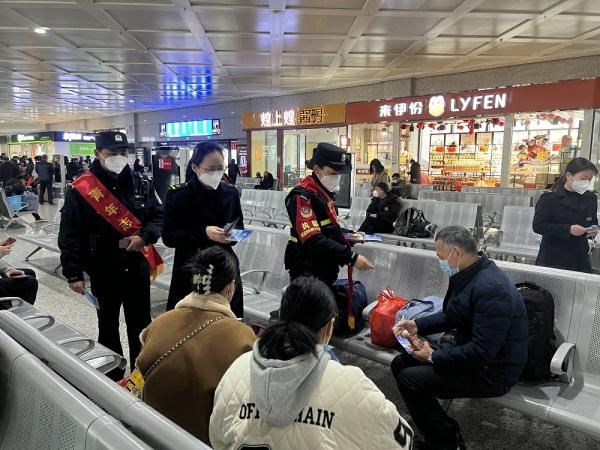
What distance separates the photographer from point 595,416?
7.57ft

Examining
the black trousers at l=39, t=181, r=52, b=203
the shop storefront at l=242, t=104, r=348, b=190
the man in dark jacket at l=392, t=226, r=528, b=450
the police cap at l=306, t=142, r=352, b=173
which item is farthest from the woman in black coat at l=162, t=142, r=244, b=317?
the black trousers at l=39, t=181, r=52, b=203

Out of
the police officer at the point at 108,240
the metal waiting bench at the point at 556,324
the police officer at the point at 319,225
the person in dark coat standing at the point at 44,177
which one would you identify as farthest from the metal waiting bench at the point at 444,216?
the person in dark coat standing at the point at 44,177

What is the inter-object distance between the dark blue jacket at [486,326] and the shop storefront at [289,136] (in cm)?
1316

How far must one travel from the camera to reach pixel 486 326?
226 cm

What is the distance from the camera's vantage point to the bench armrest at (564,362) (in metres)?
2.51

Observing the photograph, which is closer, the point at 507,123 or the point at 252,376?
the point at 252,376

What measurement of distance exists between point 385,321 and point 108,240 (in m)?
1.86

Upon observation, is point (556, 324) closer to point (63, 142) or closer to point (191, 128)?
point (191, 128)

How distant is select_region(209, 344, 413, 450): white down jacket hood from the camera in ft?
3.89

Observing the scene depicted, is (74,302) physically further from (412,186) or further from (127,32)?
(412,186)

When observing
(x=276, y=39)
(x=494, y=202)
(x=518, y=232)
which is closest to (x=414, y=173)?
(x=494, y=202)

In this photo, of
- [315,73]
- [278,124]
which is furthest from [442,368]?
[278,124]

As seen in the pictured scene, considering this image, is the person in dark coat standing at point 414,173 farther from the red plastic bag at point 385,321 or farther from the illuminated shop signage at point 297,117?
the red plastic bag at point 385,321

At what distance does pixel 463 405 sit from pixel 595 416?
3.23 ft
